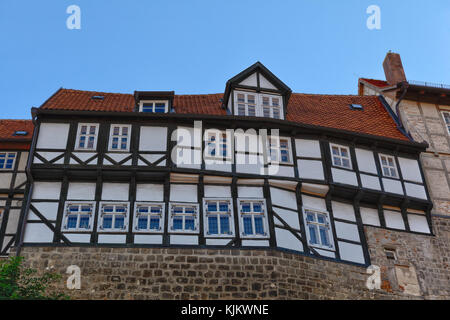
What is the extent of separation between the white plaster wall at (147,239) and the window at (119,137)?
382 centimetres

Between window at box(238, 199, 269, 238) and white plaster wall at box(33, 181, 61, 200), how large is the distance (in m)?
6.80

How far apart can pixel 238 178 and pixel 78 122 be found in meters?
6.79

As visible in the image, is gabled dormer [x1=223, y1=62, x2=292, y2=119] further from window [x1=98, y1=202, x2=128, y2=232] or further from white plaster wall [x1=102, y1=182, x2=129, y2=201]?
window [x1=98, y1=202, x2=128, y2=232]

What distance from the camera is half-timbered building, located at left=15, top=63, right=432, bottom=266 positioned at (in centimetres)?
2178

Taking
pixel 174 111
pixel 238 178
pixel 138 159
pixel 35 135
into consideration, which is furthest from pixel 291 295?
pixel 35 135

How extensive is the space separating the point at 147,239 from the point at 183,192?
242 cm

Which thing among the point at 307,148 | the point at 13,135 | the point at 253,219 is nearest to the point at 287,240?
the point at 253,219

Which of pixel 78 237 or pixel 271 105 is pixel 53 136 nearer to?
pixel 78 237

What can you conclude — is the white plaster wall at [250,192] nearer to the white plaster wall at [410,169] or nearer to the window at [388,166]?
the window at [388,166]

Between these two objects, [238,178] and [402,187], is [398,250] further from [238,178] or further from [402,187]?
[238,178]

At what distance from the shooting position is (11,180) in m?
24.7

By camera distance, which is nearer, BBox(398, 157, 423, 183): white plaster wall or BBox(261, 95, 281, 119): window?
BBox(261, 95, 281, 119): window

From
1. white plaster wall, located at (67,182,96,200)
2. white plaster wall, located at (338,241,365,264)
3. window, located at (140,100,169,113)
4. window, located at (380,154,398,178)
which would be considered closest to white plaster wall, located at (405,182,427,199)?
window, located at (380,154,398,178)

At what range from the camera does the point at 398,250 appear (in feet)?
78.3
